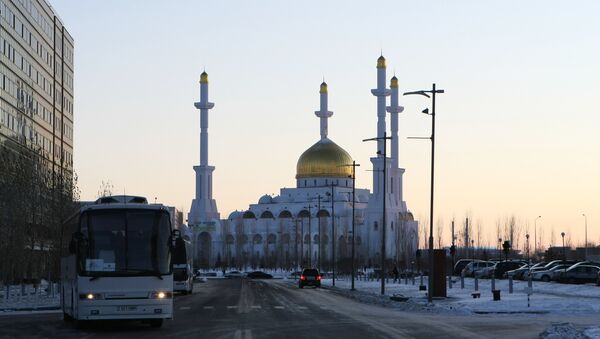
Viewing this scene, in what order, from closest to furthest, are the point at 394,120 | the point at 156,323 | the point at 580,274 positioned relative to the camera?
the point at 156,323 < the point at 580,274 < the point at 394,120

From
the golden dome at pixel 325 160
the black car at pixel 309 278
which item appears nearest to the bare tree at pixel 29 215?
the black car at pixel 309 278

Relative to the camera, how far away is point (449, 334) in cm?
2430

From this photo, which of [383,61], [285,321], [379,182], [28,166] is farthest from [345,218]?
[285,321]

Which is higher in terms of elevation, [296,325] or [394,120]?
[394,120]

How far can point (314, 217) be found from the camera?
574 feet

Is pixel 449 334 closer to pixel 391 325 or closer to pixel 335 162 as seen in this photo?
pixel 391 325

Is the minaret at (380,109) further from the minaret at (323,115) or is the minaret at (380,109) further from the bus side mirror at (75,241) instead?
the bus side mirror at (75,241)

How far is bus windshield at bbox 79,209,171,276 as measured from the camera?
25.5 m

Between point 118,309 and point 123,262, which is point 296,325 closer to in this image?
point 118,309

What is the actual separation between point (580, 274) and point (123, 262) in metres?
47.2

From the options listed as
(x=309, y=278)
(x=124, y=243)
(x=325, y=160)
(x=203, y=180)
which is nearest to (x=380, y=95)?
(x=325, y=160)

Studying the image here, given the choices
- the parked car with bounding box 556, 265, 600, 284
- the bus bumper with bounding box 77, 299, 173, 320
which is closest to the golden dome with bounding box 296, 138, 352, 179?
the parked car with bounding box 556, 265, 600, 284

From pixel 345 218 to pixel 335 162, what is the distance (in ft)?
32.2

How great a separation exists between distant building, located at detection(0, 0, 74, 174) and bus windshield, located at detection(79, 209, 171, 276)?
4544 cm
